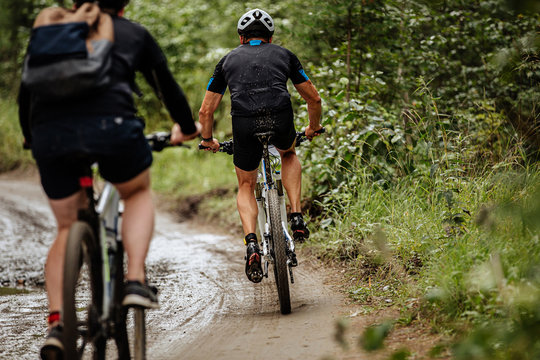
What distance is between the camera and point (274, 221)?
4.48 metres

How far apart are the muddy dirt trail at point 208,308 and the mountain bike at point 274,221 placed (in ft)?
0.98

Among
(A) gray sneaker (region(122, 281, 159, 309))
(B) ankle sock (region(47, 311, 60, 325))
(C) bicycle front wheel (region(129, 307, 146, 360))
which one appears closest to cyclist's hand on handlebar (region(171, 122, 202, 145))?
(A) gray sneaker (region(122, 281, 159, 309))

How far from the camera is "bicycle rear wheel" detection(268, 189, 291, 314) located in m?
4.41

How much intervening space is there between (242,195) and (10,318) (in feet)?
6.92

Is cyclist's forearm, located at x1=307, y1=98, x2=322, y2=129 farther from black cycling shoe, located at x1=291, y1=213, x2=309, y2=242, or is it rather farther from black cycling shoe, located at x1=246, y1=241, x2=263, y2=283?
black cycling shoe, located at x1=246, y1=241, x2=263, y2=283

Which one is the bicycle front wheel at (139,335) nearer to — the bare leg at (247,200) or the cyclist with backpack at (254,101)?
the cyclist with backpack at (254,101)

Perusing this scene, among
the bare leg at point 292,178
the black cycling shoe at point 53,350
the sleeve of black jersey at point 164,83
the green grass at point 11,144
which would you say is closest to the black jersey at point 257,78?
the bare leg at point 292,178

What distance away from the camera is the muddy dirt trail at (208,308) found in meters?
3.82

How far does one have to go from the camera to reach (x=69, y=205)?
9.55 feet

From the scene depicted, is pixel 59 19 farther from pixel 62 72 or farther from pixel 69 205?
pixel 69 205

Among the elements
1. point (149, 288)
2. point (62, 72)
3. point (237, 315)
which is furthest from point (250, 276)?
point (62, 72)

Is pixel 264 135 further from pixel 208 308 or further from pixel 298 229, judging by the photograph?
pixel 208 308

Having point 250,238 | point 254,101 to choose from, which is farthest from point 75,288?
point 254,101

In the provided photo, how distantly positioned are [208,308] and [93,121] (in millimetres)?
2561
